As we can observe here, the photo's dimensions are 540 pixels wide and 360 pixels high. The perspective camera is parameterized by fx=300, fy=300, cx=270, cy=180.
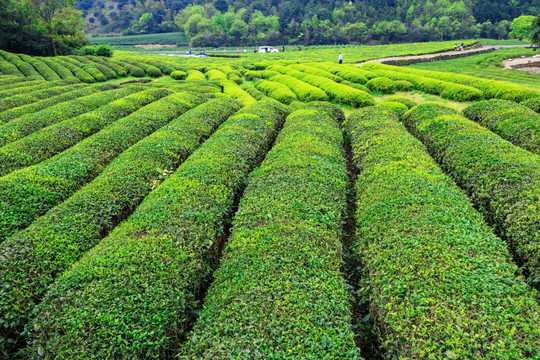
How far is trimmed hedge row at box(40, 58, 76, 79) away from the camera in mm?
31844

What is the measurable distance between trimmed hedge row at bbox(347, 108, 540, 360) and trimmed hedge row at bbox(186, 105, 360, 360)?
0.75 meters

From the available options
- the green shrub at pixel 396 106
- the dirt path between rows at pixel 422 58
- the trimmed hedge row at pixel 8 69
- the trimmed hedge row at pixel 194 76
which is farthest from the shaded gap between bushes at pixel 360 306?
the trimmed hedge row at pixel 8 69

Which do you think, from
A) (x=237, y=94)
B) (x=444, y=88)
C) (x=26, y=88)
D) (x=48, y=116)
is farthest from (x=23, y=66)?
(x=444, y=88)

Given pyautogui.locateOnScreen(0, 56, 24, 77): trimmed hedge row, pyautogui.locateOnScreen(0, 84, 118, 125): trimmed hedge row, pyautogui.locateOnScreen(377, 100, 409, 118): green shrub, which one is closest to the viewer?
pyautogui.locateOnScreen(0, 84, 118, 125): trimmed hedge row

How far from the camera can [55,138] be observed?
13586mm

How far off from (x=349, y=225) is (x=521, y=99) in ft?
49.7

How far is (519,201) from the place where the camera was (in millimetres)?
7574

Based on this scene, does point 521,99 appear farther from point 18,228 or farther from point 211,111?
point 18,228

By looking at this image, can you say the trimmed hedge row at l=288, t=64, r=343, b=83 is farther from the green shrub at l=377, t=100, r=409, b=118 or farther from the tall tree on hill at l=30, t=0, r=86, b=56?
the tall tree on hill at l=30, t=0, r=86, b=56

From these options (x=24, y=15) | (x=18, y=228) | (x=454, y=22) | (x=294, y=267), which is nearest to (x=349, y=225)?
(x=294, y=267)

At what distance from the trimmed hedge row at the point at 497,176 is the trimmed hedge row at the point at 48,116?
1881 centimetres

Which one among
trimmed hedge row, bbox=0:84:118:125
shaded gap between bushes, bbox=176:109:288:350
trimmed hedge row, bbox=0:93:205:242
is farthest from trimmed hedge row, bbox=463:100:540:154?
trimmed hedge row, bbox=0:84:118:125

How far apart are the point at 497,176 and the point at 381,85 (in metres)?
16.8


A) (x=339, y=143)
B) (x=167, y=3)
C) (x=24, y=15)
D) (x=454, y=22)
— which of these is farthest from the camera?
(x=167, y=3)
